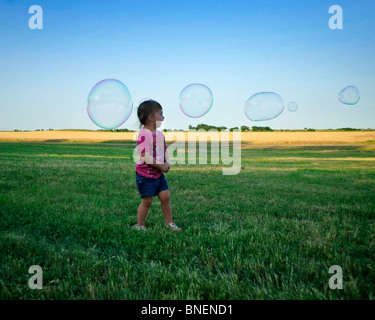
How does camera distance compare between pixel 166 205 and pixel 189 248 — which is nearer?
pixel 189 248

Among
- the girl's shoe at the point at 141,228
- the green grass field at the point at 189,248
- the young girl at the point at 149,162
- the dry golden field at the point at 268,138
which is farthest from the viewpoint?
the dry golden field at the point at 268,138

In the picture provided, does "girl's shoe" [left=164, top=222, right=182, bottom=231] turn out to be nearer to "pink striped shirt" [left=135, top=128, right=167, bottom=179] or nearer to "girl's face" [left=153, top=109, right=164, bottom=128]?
"pink striped shirt" [left=135, top=128, right=167, bottom=179]

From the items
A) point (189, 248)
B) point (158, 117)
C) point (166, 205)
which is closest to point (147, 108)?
point (158, 117)

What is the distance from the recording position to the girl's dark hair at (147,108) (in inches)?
155

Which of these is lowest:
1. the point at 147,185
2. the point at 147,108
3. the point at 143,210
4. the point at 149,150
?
the point at 143,210

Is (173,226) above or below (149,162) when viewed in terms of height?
below

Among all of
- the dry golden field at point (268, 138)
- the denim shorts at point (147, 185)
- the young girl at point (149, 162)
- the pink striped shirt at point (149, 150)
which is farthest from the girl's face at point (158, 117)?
the dry golden field at point (268, 138)

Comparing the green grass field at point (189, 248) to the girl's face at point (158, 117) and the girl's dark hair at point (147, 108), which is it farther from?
the girl's dark hair at point (147, 108)

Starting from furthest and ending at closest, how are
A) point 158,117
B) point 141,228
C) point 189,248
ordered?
point 158,117
point 141,228
point 189,248

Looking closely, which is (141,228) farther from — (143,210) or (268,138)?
(268,138)

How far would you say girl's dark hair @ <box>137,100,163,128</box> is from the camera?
3938 millimetres

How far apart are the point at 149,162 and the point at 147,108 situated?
0.83m

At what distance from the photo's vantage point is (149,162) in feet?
12.7
